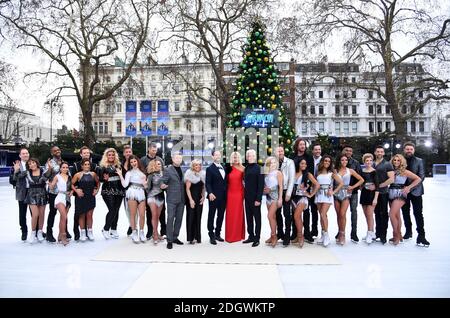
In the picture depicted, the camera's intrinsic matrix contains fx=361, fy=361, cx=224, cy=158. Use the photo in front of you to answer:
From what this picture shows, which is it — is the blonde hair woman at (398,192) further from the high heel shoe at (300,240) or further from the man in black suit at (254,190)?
the man in black suit at (254,190)

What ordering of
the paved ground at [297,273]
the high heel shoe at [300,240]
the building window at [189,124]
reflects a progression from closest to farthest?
the paved ground at [297,273] → the high heel shoe at [300,240] → the building window at [189,124]

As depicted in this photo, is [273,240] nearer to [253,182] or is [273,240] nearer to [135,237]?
[253,182]

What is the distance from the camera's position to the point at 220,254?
5.71m

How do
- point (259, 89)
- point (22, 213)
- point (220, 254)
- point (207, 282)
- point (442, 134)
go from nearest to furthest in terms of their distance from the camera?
1. point (207, 282)
2. point (220, 254)
3. point (22, 213)
4. point (259, 89)
5. point (442, 134)

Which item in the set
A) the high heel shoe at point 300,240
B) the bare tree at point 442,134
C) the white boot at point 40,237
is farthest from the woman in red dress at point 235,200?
the bare tree at point 442,134

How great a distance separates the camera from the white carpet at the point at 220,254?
5289 mm

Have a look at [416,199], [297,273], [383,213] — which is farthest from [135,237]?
[416,199]

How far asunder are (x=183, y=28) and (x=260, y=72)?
10.7 m

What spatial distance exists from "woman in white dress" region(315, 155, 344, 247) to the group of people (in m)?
0.02

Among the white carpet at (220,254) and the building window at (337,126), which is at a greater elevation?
the building window at (337,126)

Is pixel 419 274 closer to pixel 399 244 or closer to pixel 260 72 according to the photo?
pixel 399 244

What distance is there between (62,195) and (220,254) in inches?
123

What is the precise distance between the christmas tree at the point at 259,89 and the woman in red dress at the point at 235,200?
7136 millimetres
